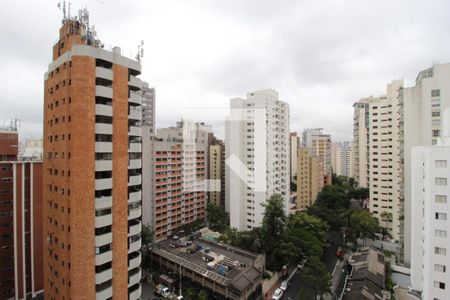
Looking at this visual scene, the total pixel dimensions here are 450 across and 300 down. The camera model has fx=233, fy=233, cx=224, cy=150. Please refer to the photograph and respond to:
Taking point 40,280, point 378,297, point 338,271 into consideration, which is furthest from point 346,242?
point 40,280

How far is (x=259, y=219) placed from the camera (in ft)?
89.4

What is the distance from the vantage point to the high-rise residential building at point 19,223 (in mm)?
16141

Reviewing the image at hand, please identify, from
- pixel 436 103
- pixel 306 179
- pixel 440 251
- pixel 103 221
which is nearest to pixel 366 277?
pixel 440 251

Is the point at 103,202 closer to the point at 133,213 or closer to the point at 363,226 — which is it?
the point at 133,213

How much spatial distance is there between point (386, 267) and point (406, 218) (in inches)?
184

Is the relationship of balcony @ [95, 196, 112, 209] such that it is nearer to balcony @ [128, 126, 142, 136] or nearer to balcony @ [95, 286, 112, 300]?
balcony @ [128, 126, 142, 136]

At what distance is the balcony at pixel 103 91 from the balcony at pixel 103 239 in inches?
255

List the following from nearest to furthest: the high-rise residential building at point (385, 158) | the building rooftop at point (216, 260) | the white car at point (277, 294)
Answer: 1. the building rooftop at point (216, 260)
2. the white car at point (277, 294)
3. the high-rise residential building at point (385, 158)

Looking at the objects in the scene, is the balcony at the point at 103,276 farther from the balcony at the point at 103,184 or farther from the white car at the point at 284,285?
the white car at the point at 284,285

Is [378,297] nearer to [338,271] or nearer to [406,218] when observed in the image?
[338,271]

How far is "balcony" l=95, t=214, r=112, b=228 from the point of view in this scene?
10.7 m

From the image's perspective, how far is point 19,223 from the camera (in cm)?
1630

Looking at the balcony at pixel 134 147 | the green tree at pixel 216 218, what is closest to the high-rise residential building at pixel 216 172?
the green tree at pixel 216 218

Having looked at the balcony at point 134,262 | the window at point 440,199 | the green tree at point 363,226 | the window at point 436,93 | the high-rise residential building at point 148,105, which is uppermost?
the high-rise residential building at point 148,105
